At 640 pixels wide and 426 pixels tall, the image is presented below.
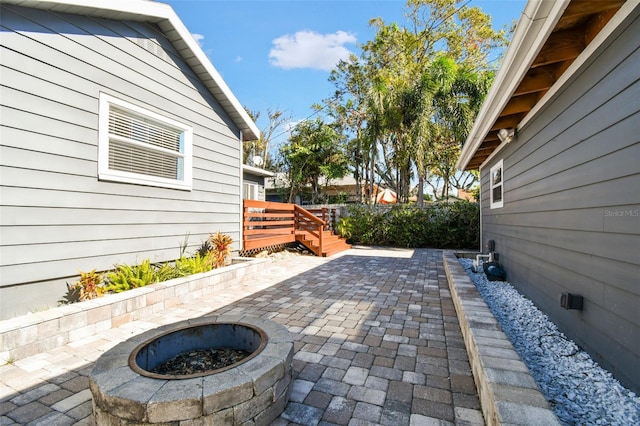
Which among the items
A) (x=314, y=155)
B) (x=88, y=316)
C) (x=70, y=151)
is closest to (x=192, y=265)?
(x=88, y=316)

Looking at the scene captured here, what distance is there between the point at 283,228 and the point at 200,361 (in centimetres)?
594

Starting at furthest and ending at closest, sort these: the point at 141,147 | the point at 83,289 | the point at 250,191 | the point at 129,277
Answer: the point at 250,191
the point at 141,147
the point at 129,277
the point at 83,289

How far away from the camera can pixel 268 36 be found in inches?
541

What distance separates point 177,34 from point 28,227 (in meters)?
3.41

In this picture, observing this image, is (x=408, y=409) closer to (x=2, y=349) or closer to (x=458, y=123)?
(x=2, y=349)

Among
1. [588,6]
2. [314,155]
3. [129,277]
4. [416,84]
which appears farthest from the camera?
[314,155]

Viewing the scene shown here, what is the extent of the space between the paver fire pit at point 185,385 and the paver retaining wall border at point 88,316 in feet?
3.99

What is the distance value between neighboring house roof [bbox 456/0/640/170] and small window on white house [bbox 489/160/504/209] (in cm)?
181

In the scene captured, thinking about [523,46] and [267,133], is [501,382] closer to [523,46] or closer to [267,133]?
[523,46]

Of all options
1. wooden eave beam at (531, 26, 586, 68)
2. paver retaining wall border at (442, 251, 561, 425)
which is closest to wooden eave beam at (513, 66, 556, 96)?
wooden eave beam at (531, 26, 586, 68)

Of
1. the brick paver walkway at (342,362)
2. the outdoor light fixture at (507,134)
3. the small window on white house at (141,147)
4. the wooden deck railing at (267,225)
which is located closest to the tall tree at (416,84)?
the wooden deck railing at (267,225)

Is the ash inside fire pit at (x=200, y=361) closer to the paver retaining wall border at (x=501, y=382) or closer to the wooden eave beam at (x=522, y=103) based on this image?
the paver retaining wall border at (x=501, y=382)

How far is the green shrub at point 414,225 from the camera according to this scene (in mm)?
9648

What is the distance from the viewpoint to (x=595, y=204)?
2260mm
